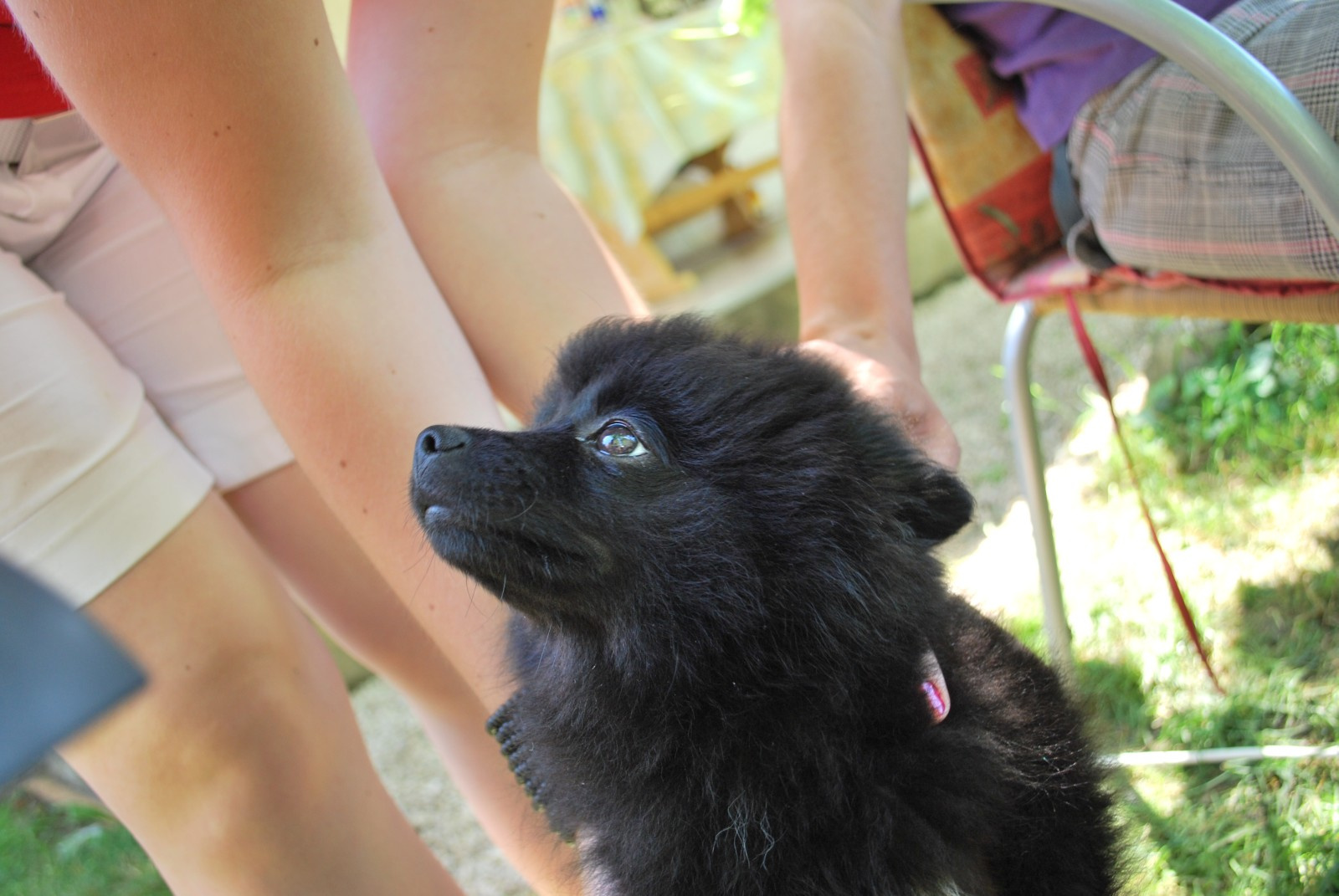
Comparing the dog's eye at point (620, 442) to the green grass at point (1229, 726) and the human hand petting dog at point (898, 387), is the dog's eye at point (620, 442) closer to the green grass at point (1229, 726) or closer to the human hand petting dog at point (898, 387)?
the human hand petting dog at point (898, 387)

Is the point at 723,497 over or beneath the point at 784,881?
over

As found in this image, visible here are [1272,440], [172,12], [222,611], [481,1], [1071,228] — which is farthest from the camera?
[1272,440]

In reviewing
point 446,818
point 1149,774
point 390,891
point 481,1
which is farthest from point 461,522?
point 446,818

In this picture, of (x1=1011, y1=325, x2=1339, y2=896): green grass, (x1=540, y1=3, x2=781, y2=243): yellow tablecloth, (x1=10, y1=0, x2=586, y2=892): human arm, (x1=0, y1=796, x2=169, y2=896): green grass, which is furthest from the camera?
(x1=540, y1=3, x2=781, y2=243): yellow tablecloth

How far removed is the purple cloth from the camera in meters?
1.47

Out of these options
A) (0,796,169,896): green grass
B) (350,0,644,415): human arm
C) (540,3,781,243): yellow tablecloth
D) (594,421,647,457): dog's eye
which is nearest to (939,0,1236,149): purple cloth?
(350,0,644,415): human arm

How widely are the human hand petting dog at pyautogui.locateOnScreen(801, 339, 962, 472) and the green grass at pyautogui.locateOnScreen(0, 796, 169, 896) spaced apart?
97cm

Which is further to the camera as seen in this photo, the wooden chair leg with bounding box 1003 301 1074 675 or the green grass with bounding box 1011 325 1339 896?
the wooden chair leg with bounding box 1003 301 1074 675

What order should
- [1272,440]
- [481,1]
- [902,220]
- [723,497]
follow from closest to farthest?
[723,497]
[481,1]
[902,220]
[1272,440]

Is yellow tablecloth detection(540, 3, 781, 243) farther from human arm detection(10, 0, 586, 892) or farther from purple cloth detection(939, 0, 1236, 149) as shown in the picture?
human arm detection(10, 0, 586, 892)

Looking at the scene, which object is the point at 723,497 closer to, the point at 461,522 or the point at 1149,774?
the point at 461,522

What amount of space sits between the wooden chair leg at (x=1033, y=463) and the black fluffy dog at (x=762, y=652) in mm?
584

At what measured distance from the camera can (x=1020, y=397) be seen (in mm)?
1641

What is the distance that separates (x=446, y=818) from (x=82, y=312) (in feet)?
4.79
